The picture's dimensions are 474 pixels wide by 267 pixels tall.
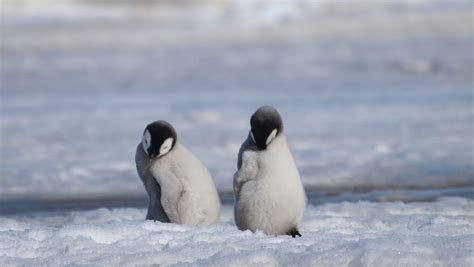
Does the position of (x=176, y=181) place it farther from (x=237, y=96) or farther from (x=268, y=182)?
Result: (x=237, y=96)

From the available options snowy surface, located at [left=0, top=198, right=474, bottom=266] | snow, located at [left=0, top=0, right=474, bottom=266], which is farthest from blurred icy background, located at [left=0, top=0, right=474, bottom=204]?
snowy surface, located at [left=0, top=198, right=474, bottom=266]

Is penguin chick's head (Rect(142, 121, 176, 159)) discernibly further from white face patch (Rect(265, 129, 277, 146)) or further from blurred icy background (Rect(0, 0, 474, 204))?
blurred icy background (Rect(0, 0, 474, 204))

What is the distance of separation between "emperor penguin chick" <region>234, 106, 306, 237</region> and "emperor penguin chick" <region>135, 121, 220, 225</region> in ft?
0.90

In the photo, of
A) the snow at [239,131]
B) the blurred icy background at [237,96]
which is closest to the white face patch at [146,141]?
the snow at [239,131]

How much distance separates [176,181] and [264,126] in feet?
1.78

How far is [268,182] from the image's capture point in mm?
4289

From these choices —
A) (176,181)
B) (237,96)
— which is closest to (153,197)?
(176,181)

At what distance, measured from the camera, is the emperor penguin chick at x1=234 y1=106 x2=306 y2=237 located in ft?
14.1

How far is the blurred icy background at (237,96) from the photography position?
26.1 ft

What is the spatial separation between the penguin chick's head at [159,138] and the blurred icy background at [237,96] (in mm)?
2488

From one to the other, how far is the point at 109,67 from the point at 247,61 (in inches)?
102

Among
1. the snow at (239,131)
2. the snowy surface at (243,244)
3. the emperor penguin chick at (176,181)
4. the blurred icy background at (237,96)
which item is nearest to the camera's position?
the snowy surface at (243,244)

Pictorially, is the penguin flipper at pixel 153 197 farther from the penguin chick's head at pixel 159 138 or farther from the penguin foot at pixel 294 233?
the penguin foot at pixel 294 233

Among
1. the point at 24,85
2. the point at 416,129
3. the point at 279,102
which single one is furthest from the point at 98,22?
the point at 416,129
